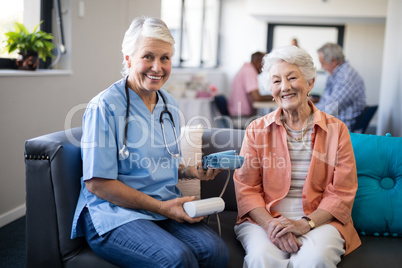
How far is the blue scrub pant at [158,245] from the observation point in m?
1.46

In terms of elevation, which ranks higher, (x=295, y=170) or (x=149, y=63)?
(x=149, y=63)

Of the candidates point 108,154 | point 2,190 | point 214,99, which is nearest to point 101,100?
point 108,154

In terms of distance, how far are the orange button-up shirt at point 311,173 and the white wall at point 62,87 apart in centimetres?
176

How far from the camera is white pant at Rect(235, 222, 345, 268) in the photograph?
156 centimetres

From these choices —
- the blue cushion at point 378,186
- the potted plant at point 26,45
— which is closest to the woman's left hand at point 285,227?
the blue cushion at point 378,186

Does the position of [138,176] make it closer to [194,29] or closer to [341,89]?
[341,89]

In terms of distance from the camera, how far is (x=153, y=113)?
69.8 inches

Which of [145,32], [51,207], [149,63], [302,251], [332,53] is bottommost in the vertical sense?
[302,251]

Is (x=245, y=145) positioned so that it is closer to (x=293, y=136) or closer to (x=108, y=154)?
A: (x=293, y=136)

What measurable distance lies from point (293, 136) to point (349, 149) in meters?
0.24

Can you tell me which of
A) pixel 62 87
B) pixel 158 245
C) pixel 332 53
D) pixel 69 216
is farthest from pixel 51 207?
pixel 332 53

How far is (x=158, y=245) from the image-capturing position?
4.83 ft

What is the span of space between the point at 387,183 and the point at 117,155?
1269 mm

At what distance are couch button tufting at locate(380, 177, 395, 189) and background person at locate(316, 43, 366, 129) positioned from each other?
221cm
